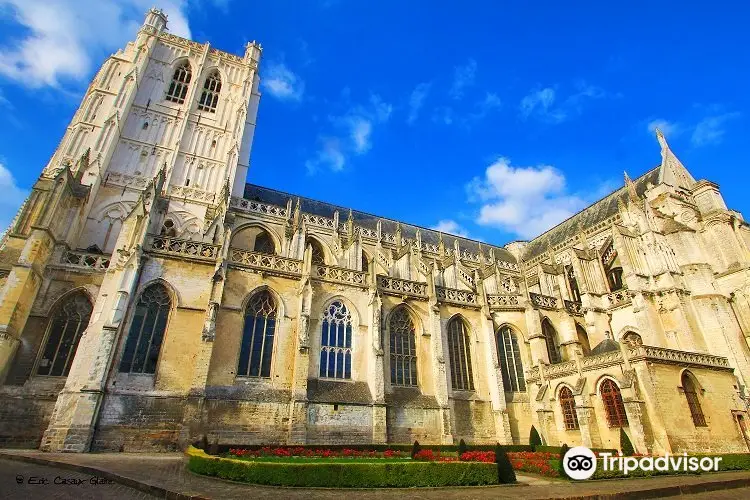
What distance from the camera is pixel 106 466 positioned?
9.84 m

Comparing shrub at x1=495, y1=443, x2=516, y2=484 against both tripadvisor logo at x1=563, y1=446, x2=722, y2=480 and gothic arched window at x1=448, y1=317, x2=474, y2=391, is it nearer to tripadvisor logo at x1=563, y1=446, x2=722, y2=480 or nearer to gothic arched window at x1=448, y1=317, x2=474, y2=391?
tripadvisor logo at x1=563, y1=446, x2=722, y2=480

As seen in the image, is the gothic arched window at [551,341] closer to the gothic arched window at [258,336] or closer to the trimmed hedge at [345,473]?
the trimmed hedge at [345,473]

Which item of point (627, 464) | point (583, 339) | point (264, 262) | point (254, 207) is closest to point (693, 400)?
point (583, 339)

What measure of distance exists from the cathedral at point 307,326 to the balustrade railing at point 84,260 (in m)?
0.10

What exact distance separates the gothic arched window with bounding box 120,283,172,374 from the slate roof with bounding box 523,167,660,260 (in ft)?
102

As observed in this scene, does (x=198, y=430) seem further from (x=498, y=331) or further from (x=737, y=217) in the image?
(x=737, y=217)

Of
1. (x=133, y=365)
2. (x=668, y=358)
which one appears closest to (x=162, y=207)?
(x=133, y=365)

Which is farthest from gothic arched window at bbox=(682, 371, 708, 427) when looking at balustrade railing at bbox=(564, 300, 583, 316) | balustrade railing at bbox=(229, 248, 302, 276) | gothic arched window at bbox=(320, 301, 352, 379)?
balustrade railing at bbox=(229, 248, 302, 276)

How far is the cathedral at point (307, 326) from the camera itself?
15773mm

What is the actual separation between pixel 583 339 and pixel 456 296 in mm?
9460

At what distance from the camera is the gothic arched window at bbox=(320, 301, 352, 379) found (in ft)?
61.6

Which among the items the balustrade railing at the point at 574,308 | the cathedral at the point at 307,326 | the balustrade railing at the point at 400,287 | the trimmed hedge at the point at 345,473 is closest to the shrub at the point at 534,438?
the cathedral at the point at 307,326

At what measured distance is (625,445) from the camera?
16.5 metres

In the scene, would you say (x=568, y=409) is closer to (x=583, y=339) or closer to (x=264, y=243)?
(x=583, y=339)
